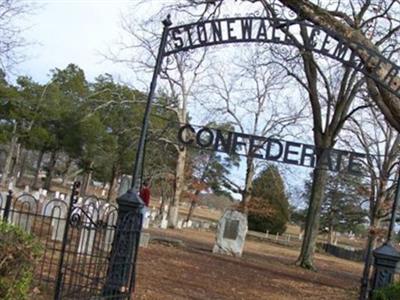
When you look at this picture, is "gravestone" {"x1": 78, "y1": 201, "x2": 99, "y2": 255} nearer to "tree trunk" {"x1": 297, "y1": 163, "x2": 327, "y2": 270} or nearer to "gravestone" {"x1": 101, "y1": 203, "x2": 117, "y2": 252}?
"gravestone" {"x1": 101, "y1": 203, "x2": 117, "y2": 252}

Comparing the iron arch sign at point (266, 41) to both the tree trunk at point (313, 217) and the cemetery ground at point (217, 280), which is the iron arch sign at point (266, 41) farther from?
the tree trunk at point (313, 217)

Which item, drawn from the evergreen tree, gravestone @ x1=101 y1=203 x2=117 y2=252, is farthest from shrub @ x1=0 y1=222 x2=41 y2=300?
the evergreen tree

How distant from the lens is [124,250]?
26.4 feet

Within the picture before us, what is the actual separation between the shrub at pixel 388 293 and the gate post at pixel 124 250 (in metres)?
2.94

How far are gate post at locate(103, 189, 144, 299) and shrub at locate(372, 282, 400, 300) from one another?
294 centimetres

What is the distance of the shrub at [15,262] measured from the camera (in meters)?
5.46

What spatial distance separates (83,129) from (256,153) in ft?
130

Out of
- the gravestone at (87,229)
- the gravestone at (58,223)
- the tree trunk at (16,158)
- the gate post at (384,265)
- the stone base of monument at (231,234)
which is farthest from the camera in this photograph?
the tree trunk at (16,158)

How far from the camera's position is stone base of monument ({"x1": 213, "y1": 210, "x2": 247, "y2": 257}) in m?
24.8

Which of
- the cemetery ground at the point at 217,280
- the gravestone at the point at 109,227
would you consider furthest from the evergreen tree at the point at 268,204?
the gravestone at the point at 109,227

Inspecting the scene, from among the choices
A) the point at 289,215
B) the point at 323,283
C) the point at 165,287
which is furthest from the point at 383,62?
the point at 289,215

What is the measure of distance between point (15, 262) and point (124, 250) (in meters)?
2.57

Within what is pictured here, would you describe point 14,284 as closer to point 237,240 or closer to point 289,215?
point 237,240

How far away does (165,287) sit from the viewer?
12.0 m
